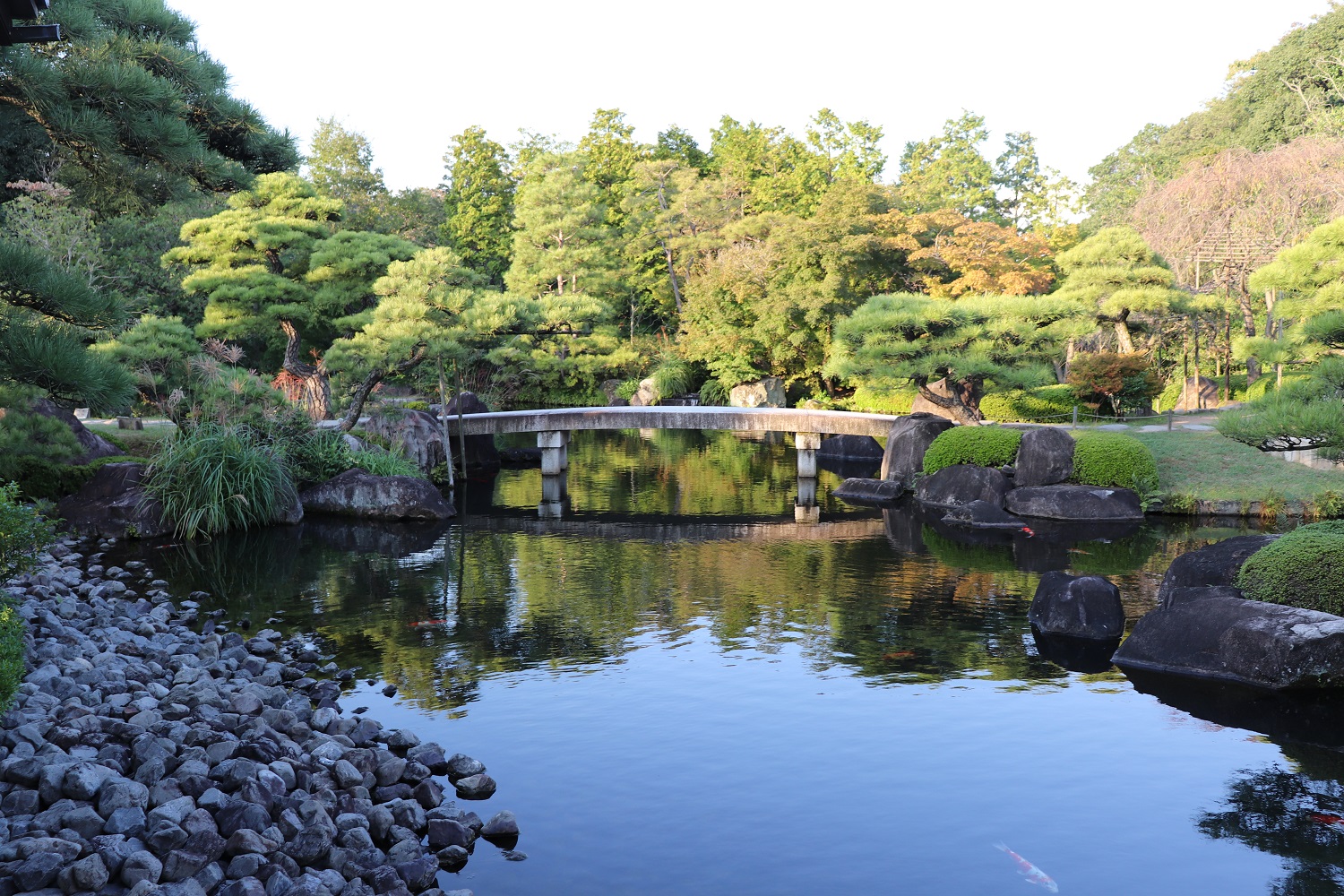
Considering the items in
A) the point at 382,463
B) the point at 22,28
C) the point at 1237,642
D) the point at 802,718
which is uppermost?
the point at 22,28

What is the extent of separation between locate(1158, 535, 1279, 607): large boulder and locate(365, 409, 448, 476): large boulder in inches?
554

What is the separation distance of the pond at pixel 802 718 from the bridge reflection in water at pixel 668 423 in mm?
6511

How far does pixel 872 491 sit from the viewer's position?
21.4 metres

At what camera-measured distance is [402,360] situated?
21.0 meters

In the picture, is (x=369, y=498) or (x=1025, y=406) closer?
(x=369, y=498)

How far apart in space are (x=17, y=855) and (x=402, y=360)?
16093mm

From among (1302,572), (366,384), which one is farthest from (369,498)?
(1302,572)

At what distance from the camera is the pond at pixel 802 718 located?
22.1 feet

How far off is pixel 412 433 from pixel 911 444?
1010 centimetres

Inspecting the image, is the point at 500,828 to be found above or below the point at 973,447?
below

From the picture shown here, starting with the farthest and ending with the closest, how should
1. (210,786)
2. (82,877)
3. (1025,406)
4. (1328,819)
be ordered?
(1025,406), (1328,819), (210,786), (82,877)

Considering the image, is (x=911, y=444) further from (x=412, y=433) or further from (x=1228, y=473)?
(x=412, y=433)

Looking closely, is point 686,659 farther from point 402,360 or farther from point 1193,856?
point 402,360

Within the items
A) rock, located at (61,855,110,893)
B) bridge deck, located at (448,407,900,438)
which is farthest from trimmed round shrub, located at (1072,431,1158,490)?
rock, located at (61,855,110,893)
